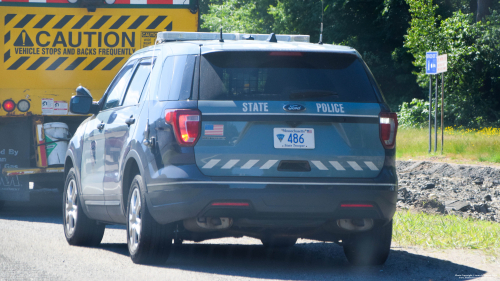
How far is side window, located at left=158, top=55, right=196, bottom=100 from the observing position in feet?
20.6

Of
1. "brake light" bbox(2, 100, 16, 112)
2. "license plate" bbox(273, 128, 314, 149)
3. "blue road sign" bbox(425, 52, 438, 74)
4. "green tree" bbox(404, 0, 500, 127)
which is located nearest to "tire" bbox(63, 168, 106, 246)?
"license plate" bbox(273, 128, 314, 149)

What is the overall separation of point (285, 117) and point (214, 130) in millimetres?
555

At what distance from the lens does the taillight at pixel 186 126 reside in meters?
6.08

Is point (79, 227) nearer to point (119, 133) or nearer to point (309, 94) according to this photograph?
point (119, 133)

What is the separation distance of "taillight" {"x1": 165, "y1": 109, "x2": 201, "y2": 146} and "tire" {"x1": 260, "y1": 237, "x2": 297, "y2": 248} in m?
1.48

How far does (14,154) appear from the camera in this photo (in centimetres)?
1180

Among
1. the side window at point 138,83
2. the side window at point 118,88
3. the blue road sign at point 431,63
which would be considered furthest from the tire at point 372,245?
the blue road sign at point 431,63

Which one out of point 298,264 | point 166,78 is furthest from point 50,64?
point 298,264

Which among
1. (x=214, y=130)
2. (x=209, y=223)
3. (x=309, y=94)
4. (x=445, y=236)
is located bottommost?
(x=445, y=236)

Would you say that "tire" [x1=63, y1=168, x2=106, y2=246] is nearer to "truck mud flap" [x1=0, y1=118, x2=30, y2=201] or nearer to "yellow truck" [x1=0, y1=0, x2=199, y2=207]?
"yellow truck" [x1=0, y1=0, x2=199, y2=207]

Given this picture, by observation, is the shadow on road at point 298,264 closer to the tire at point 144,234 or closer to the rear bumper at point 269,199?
the tire at point 144,234

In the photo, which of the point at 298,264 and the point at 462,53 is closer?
the point at 298,264

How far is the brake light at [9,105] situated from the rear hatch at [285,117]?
606 centimetres

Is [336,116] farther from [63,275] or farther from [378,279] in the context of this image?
[63,275]
